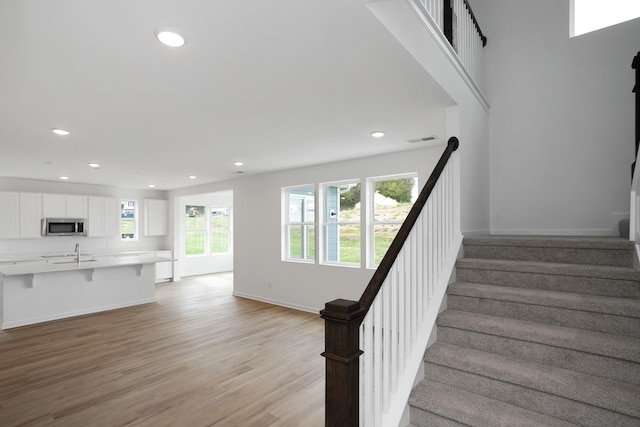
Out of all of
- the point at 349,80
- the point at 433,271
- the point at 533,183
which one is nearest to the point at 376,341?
the point at 433,271

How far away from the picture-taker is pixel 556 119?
3.51m

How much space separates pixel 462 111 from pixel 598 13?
6.52 ft

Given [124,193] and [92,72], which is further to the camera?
[124,193]

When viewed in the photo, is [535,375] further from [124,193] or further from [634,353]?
[124,193]

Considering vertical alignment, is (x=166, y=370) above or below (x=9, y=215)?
below

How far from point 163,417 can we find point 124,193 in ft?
24.4

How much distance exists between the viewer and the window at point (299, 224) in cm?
594

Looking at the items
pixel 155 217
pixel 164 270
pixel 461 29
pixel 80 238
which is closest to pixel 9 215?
pixel 80 238

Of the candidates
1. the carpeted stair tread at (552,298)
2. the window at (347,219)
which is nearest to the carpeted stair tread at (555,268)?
the carpeted stair tread at (552,298)

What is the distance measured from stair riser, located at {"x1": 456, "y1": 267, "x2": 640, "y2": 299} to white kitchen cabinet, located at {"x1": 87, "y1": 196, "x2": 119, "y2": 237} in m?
8.15

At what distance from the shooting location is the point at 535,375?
1.71m

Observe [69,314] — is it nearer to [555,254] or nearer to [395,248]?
[395,248]

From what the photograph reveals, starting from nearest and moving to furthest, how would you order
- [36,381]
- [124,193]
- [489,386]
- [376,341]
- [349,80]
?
[376,341], [489,386], [349,80], [36,381], [124,193]

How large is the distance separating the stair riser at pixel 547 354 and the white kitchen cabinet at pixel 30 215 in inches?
320
